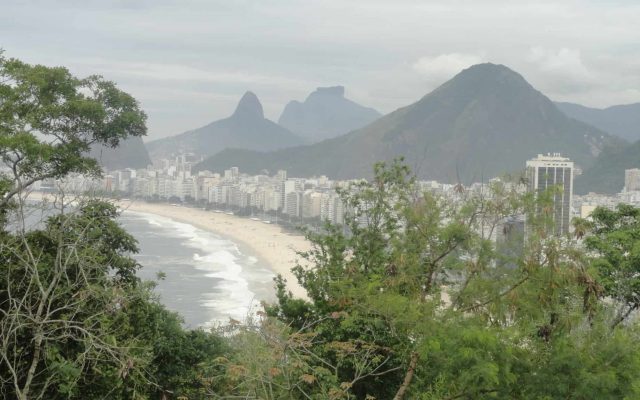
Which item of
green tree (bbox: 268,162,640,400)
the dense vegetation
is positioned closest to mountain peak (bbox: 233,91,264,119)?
the dense vegetation

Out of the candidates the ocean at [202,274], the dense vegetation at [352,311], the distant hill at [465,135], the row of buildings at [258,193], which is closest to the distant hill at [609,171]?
the row of buildings at [258,193]

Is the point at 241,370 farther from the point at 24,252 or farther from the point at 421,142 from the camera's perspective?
the point at 421,142

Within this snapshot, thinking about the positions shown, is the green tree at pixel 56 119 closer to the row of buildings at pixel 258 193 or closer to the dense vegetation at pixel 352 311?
the dense vegetation at pixel 352 311

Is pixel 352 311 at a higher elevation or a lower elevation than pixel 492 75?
lower

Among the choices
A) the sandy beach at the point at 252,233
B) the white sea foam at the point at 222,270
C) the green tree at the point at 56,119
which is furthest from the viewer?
the sandy beach at the point at 252,233

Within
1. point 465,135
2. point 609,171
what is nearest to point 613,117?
point 465,135

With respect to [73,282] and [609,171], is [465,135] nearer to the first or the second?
[609,171]

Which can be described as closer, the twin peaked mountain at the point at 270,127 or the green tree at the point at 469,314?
the green tree at the point at 469,314
